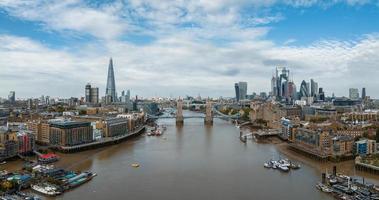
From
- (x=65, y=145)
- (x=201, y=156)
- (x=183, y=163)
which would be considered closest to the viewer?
(x=183, y=163)

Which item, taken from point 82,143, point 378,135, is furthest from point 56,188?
point 378,135

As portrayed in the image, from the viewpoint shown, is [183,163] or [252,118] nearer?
[183,163]

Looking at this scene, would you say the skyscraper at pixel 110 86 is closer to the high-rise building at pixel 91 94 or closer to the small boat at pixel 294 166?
the high-rise building at pixel 91 94

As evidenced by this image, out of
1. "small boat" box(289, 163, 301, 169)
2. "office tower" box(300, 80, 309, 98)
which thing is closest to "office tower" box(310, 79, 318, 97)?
"office tower" box(300, 80, 309, 98)

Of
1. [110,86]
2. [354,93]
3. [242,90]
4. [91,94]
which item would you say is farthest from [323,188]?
[242,90]

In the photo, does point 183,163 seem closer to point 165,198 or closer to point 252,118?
point 165,198
